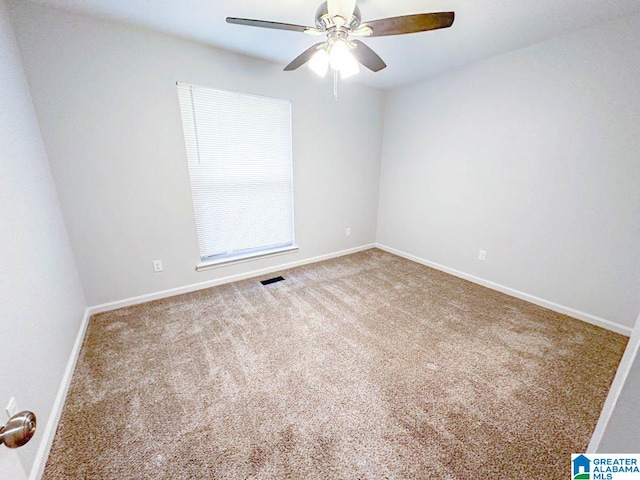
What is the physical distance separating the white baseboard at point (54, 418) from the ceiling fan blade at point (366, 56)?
2669mm

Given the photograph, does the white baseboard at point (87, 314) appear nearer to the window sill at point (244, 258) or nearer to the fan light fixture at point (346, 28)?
the window sill at point (244, 258)

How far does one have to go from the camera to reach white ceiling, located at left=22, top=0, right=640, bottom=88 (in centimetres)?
172

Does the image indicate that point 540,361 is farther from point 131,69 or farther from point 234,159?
point 131,69

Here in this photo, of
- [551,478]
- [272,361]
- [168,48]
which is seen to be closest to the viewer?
[551,478]

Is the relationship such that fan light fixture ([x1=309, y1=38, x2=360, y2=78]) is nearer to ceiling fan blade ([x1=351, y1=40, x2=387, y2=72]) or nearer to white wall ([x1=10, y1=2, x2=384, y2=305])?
ceiling fan blade ([x1=351, y1=40, x2=387, y2=72])

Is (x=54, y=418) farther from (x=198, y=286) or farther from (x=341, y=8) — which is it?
(x=341, y=8)

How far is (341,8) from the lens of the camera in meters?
1.33

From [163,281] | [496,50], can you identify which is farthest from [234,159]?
[496,50]

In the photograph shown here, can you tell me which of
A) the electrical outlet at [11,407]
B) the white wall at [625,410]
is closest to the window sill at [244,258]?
the electrical outlet at [11,407]

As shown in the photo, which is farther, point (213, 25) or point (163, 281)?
point (163, 281)

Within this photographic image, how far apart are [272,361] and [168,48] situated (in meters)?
2.71

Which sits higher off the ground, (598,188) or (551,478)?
(598,188)

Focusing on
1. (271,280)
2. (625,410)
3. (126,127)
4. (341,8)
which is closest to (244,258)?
(271,280)

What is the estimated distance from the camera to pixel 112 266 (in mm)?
2318
